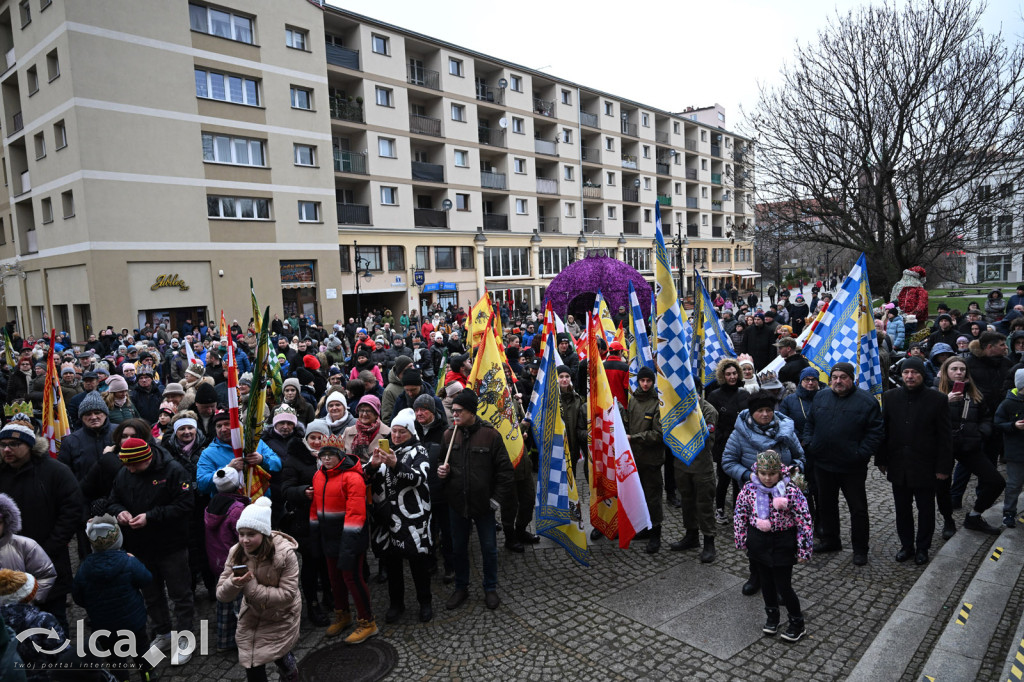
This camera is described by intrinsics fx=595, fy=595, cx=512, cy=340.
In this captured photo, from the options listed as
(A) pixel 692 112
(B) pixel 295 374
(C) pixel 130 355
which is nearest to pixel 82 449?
(B) pixel 295 374

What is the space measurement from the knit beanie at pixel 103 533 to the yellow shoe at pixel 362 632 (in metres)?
1.91

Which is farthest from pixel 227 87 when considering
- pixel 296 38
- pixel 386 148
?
pixel 386 148

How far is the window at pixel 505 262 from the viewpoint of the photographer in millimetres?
38500

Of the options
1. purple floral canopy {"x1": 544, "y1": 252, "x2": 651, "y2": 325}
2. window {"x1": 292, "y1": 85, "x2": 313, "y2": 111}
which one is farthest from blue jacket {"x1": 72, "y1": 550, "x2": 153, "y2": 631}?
window {"x1": 292, "y1": 85, "x2": 313, "y2": 111}

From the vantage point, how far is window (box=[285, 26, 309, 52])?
1089 inches

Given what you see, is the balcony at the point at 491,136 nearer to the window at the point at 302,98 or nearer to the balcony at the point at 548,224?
the balcony at the point at 548,224

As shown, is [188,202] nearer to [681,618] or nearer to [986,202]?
[681,618]

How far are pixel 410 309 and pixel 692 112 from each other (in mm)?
48534

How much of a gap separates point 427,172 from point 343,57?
23.9 feet

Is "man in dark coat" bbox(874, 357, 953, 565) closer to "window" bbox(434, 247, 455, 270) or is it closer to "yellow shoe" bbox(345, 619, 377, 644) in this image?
"yellow shoe" bbox(345, 619, 377, 644)

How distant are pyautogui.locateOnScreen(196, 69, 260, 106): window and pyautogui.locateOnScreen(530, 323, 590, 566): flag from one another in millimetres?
25192

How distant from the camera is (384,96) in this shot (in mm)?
32312

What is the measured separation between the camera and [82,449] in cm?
579

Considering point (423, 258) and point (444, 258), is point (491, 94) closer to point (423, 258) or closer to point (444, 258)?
point (444, 258)
